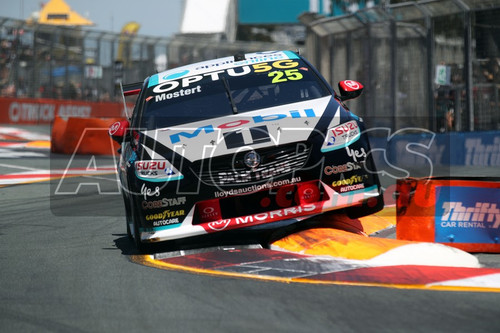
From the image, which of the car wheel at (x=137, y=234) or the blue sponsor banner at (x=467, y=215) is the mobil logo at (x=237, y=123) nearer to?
the car wheel at (x=137, y=234)

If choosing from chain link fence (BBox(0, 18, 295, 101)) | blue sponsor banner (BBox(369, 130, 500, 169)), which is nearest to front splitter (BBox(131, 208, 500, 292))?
blue sponsor banner (BBox(369, 130, 500, 169))

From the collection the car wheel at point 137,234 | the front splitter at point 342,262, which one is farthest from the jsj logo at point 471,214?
the car wheel at point 137,234

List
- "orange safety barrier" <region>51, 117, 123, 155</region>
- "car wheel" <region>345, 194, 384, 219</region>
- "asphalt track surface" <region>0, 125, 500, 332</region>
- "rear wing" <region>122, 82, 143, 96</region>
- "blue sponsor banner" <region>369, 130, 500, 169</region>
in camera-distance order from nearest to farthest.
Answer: "asphalt track surface" <region>0, 125, 500, 332</region> → "car wheel" <region>345, 194, 384, 219</region> → "rear wing" <region>122, 82, 143, 96</region> → "blue sponsor banner" <region>369, 130, 500, 169</region> → "orange safety barrier" <region>51, 117, 123, 155</region>

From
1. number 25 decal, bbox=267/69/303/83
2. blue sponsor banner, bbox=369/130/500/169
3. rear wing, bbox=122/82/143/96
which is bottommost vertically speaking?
blue sponsor banner, bbox=369/130/500/169

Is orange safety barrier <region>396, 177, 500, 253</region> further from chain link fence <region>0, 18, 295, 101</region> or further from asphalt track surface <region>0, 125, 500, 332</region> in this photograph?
chain link fence <region>0, 18, 295, 101</region>

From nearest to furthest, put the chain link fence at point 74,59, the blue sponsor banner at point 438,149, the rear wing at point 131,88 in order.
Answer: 1. the rear wing at point 131,88
2. the blue sponsor banner at point 438,149
3. the chain link fence at point 74,59

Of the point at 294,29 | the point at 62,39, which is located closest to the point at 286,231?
the point at 62,39

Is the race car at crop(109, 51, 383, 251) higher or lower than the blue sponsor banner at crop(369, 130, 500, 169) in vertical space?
higher

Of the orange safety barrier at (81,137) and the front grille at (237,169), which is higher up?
the front grille at (237,169)

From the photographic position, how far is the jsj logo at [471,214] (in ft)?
21.3

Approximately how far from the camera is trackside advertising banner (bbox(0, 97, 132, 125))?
25.4m

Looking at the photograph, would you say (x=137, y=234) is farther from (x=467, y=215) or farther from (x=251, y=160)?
(x=467, y=215)

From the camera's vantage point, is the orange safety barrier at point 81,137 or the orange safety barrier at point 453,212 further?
Result: the orange safety barrier at point 81,137

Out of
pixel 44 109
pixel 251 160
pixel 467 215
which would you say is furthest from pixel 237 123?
pixel 44 109
